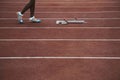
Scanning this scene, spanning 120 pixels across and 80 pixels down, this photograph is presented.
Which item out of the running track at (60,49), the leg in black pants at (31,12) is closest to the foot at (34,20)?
the leg in black pants at (31,12)

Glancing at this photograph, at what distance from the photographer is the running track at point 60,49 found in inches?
157

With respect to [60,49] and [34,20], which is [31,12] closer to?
[34,20]

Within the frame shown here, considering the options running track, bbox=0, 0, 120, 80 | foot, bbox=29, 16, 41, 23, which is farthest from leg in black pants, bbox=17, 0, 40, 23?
running track, bbox=0, 0, 120, 80

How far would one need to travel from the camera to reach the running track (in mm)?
3988

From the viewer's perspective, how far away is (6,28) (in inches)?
265

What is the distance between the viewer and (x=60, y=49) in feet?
16.6

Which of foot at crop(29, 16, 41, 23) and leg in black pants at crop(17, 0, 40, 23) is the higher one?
leg in black pants at crop(17, 0, 40, 23)

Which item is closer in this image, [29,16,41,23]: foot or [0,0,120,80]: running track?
[0,0,120,80]: running track

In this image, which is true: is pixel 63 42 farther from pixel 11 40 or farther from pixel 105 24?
pixel 105 24

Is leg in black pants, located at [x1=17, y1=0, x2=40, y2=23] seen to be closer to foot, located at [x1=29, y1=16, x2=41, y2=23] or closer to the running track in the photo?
foot, located at [x1=29, y1=16, x2=41, y2=23]

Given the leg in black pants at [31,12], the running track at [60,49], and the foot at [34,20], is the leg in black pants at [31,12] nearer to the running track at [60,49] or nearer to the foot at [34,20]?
the foot at [34,20]

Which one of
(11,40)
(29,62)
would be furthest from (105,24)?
(29,62)

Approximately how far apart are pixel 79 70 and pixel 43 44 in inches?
56.3

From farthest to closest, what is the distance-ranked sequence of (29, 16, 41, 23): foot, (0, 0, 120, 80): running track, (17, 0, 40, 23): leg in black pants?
1. (29, 16, 41, 23): foot
2. (17, 0, 40, 23): leg in black pants
3. (0, 0, 120, 80): running track
